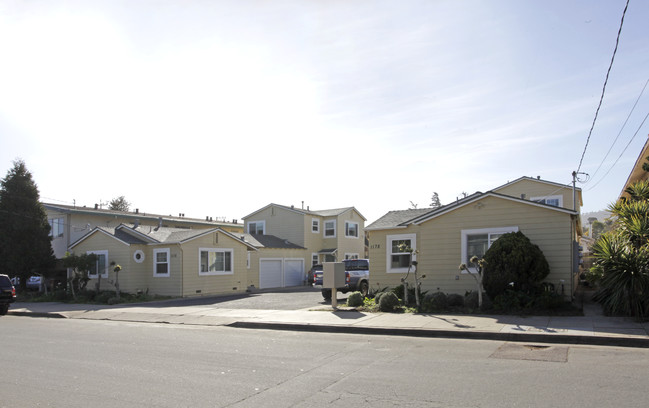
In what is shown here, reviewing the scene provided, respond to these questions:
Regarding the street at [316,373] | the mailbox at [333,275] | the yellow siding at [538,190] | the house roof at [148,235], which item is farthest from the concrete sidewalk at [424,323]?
the yellow siding at [538,190]

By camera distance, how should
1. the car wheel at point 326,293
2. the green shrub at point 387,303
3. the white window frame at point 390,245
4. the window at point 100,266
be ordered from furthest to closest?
1. the window at point 100,266
2. the car wheel at point 326,293
3. the white window frame at point 390,245
4. the green shrub at point 387,303

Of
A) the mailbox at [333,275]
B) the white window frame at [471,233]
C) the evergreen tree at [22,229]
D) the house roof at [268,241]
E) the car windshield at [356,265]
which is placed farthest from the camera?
the house roof at [268,241]

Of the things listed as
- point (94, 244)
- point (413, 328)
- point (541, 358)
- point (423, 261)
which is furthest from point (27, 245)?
point (541, 358)

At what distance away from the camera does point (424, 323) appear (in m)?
12.9

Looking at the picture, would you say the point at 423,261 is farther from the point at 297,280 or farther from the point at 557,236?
the point at 297,280

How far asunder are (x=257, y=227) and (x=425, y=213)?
80.8ft

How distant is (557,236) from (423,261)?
4.55m

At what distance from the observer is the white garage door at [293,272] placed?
121 feet

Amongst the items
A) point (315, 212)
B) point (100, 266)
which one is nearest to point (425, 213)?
point (100, 266)

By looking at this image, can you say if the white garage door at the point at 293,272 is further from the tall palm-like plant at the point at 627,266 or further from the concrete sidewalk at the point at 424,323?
the tall palm-like plant at the point at 627,266

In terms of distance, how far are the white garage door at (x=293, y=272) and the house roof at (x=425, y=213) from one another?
16926mm

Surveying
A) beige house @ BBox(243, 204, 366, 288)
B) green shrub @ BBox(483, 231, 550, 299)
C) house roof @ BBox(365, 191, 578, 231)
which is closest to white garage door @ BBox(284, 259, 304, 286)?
beige house @ BBox(243, 204, 366, 288)

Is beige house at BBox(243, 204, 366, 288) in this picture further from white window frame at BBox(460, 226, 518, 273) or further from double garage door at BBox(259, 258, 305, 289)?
white window frame at BBox(460, 226, 518, 273)

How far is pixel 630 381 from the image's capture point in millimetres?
6816
